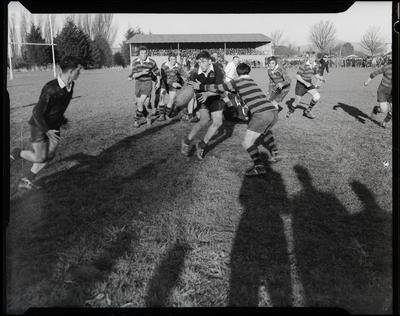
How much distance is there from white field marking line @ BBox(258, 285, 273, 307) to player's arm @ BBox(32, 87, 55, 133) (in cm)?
261

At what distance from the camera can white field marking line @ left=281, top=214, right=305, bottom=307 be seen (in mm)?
2570

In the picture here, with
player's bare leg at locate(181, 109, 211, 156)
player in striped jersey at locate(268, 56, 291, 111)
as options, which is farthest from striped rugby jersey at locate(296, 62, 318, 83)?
player's bare leg at locate(181, 109, 211, 156)

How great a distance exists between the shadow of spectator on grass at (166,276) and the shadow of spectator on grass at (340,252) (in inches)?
39.0

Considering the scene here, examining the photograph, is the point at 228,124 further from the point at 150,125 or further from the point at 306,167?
the point at 306,167

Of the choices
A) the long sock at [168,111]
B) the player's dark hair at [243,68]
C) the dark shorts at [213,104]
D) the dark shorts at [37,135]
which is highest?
the player's dark hair at [243,68]

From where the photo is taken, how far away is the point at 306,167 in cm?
584

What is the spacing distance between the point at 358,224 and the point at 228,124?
5618 millimetres

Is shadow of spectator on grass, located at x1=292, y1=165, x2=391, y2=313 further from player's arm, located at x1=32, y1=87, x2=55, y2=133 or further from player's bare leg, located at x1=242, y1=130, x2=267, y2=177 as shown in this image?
player's arm, located at x1=32, y1=87, x2=55, y2=133

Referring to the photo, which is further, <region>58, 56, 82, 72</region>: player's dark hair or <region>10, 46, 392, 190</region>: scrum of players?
<region>10, 46, 392, 190</region>: scrum of players

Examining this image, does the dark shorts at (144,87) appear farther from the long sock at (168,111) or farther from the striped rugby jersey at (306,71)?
the striped rugby jersey at (306,71)

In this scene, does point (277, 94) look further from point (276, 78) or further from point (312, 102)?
point (312, 102)

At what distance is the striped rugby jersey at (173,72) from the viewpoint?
10.3m

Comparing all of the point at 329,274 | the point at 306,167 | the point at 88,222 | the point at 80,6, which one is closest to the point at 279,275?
the point at 329,274

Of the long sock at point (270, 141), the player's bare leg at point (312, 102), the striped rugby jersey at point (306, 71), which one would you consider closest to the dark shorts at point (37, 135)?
the long sock at point (270, 141)
